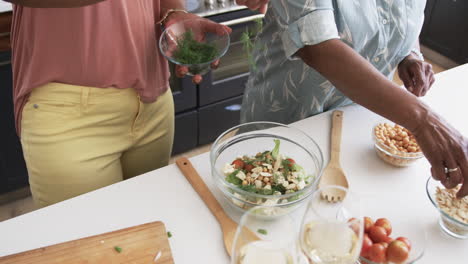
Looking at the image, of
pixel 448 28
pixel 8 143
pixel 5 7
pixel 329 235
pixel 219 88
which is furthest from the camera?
pixel 448 28

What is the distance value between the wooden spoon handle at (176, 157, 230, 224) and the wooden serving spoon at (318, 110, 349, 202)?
0.86 ft

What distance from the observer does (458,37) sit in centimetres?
302

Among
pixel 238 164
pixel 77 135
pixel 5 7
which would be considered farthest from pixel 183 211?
pixel 5 7

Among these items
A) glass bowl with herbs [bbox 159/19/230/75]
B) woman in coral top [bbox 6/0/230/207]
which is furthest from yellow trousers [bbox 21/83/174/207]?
glass bowl with herbs [bbox 159/19/230/75]

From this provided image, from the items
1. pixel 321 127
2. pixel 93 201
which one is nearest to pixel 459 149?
pixel 321 127

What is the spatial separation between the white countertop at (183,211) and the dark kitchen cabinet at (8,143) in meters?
0.95

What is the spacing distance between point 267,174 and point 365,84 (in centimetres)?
33

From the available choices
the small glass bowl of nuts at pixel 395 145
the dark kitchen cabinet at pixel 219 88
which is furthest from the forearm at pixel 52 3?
the dark kitchen cabinet at pixel 219 88

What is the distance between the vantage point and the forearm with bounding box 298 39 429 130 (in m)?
1.00

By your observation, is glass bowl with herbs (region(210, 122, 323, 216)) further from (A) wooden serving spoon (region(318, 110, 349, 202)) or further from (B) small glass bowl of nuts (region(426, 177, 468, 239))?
(B) small glass bowl of nuts (region(426, 177, 468, 239))

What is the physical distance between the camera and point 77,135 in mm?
1169

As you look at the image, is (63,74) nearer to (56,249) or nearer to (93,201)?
(93,201)

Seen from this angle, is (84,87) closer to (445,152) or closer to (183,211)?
(183,211)

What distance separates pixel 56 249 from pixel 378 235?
0.64 metres
